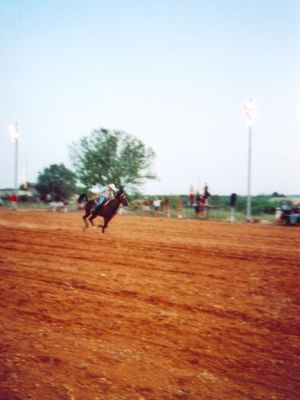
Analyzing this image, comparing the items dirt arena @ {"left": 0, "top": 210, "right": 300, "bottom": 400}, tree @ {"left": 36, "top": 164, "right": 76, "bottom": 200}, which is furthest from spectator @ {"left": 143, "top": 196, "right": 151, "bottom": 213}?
tree @ {"left": 36, "top": 164, "right": 76, "bottom": 200}

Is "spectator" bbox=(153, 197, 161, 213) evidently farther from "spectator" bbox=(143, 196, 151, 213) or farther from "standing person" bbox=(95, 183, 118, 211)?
"standing person" bbox=(95, 183, 118, 211)

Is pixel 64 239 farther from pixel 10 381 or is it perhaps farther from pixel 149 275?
pixel 10 381

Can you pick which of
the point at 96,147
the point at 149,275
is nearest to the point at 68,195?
the point at 96,147

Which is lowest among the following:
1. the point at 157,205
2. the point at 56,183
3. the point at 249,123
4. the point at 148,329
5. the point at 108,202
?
the point at 148,329

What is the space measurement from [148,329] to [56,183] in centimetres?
8116

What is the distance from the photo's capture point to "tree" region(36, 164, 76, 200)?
80875 mm

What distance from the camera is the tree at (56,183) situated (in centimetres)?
8088

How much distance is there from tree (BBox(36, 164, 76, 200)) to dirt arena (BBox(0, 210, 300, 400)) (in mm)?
73548

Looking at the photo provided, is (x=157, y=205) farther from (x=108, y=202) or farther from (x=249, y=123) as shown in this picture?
(x=108, y=202)

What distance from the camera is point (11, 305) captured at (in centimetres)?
564

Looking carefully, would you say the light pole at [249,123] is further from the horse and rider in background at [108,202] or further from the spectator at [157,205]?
the horse and rider in background at [108,202]

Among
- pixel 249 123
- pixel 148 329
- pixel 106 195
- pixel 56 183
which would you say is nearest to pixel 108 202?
pixel 106 195

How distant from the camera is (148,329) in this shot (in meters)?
4.80

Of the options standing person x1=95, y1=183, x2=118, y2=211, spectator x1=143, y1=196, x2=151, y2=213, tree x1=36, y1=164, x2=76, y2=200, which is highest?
tree x1=36, y1=164, x2=76, y2=200
